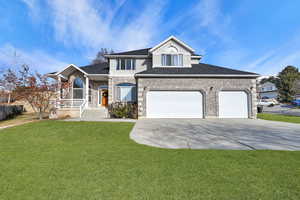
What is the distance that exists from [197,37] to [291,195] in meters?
20.1

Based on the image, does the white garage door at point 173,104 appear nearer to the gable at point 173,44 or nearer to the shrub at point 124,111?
the shrub at point 124,111

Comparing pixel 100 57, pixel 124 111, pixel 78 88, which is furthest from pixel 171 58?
pixel 100 57

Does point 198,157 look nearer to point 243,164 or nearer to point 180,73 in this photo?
point 243,164

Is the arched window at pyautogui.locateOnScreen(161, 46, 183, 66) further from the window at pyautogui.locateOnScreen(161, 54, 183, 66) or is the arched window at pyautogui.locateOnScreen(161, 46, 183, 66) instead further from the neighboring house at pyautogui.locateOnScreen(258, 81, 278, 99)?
the neighboring house at pyautogui.locateOnScreen(258, 81, 278, 99)

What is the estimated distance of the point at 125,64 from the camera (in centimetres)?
1526

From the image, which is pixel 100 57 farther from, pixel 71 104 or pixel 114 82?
pixel 71 104

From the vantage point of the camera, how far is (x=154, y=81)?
12039mm

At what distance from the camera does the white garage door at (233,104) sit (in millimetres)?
12008

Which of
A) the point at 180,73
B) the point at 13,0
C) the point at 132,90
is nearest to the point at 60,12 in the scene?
the point at 13,0

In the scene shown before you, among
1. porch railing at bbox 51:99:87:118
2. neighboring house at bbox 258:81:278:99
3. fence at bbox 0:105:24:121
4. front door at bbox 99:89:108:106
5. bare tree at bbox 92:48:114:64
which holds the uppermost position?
bare tree at bbox 92:48:114:64

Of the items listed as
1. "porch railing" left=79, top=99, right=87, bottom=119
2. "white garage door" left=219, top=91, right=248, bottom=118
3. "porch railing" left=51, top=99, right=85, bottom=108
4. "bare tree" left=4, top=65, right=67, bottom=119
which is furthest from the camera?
"porch railing" left=51, top=99, right=85, bottom=108

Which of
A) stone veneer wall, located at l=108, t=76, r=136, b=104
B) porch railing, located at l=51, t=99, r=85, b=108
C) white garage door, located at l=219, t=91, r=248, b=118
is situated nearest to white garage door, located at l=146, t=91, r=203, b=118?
white garage door, located at l=219, t=91, r=248, b=118

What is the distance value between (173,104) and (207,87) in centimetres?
343

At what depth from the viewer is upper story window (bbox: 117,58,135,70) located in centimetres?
1520
